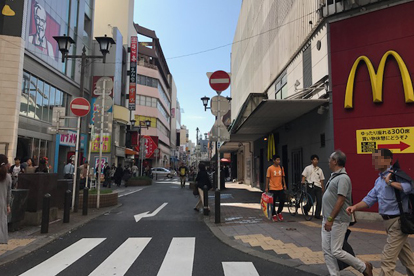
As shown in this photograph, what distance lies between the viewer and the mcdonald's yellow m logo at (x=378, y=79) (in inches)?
306

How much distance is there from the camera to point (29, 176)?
767cm

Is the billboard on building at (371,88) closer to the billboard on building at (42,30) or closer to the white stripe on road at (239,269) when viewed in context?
the white stripe on road at (239,269)

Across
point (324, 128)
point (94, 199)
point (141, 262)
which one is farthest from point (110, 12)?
point (141, 262)

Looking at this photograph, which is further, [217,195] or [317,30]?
[317,30]

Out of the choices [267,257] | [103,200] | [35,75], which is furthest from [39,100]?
[267,257]

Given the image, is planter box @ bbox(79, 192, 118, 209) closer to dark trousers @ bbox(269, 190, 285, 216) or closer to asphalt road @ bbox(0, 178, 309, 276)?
asphalt road @ bbox(0, 178, 309, 276)

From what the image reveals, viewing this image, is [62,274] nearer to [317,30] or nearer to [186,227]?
[186,227]

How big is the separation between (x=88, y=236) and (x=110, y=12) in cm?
3387

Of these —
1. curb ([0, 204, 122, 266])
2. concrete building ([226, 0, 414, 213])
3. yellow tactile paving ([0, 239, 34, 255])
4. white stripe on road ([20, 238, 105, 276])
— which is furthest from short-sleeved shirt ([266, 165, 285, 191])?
yellow tactile paving ([0, 239, 34, 255])

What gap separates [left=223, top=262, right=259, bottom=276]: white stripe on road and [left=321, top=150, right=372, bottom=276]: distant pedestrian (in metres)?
1.15

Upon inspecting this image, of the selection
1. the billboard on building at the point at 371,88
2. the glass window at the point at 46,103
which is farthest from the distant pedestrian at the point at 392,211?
the glass window at the point at 46,103

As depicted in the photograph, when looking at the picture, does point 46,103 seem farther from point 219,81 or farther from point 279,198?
point 279,198

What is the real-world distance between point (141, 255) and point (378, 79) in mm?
7589

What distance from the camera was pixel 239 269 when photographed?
459 centimetres
